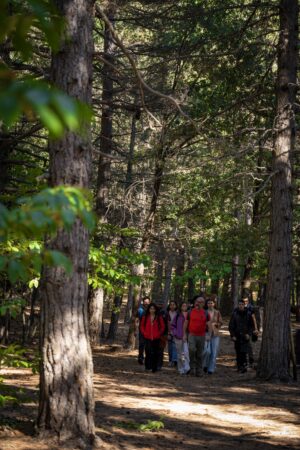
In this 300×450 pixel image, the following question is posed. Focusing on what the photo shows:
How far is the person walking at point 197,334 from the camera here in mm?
14945

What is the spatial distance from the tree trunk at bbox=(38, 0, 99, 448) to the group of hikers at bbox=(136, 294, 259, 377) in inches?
334

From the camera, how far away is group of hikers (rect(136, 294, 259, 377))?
15.0 meters

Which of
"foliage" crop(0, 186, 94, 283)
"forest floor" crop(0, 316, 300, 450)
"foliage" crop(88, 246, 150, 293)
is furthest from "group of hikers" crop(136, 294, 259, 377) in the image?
"foliage" crop(0, 186, 94, 283)

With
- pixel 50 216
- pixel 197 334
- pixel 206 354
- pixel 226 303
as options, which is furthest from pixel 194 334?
pixel 226 303

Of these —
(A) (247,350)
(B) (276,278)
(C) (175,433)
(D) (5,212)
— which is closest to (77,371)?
(C) (175,433)

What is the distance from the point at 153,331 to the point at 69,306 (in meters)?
8.78

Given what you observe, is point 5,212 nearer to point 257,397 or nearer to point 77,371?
point 77,371

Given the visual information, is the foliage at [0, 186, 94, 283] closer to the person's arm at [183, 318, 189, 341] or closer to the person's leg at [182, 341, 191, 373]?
the person's arm at [183, 318, 189, 341]

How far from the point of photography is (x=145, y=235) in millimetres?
18984

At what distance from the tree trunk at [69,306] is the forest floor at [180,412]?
33 cm

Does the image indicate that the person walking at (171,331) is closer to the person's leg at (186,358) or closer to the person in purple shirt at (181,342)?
the person in purple shirt at (181,342)

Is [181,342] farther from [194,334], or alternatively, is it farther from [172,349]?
[172,349]

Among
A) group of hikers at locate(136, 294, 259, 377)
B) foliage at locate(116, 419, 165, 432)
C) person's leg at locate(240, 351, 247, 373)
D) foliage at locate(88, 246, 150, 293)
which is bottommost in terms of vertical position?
foliage at locate(116, 419, 165, 432)

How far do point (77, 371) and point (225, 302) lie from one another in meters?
37.2
